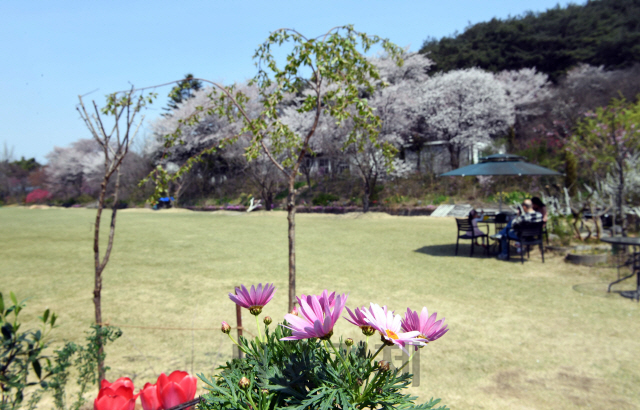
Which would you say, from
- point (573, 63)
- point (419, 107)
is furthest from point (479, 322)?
point (573, 63)

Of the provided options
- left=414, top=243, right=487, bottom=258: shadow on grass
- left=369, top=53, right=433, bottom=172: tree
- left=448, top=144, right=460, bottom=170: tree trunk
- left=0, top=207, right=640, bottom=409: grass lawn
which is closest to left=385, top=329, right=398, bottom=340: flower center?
left=0, top=207, right=640, bottom=409: grass lawn

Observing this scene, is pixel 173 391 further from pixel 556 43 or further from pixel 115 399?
pixel 556 43

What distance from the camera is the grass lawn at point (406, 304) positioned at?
11.6 ft

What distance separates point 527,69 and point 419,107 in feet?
35.5

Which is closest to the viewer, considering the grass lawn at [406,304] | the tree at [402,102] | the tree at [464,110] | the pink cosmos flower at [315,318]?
the pink cosmos flower at [315,318]

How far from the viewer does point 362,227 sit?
15102 mm

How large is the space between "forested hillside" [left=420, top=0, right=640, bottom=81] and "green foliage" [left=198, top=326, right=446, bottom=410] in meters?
36.8

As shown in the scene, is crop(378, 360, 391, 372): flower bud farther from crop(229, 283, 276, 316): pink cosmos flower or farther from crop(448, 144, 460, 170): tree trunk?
crop(448, 144, 460, 170): tree trunk

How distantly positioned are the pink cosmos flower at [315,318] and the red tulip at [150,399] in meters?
0.44

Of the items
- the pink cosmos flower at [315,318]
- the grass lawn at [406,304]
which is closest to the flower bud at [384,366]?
the pink cosmos flower at [315,318]

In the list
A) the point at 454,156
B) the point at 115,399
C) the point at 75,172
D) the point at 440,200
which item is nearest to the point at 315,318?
the point at 115,399

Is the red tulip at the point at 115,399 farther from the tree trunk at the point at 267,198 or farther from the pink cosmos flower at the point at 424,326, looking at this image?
the tree trunk at the point at 267,198

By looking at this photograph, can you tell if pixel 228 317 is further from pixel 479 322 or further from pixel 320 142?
pixel 320 142

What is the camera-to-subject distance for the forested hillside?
3139 centimetres
